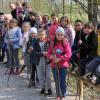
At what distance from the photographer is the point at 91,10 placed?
11.8 metres

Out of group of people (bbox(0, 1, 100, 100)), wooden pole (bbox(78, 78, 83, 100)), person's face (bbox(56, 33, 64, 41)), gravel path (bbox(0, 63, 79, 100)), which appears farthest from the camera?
gravel path (bbox(0, 63, 79, 100))

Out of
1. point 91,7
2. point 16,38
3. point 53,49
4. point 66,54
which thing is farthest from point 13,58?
point 66,54

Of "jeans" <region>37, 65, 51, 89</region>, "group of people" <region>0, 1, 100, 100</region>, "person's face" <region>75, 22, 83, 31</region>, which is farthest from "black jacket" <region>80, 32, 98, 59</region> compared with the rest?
"jeans" <region>37, 65, 51, 89</region>

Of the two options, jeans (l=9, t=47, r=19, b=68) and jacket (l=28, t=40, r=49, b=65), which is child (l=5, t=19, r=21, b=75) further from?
jacket (l=28, t=40, r=49, b=65)

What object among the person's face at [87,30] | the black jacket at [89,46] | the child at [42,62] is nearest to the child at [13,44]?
the child at [42,62]

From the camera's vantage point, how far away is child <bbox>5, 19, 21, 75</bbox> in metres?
11.7

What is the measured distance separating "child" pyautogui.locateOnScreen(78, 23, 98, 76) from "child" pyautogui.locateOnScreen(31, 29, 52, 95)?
74 cm

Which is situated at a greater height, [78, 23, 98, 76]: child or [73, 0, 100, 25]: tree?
[73, 0, 100, 25]: tree

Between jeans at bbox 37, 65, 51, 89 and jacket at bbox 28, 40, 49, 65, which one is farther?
jacket at bbox 28, 40, 49, 65

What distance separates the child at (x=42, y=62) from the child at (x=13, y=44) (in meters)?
2.38

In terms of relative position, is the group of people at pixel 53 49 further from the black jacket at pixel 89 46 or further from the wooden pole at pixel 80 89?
the wooden pole at pixel 80 89

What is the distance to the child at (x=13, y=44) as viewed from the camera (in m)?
11.7

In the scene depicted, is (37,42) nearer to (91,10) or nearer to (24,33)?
(24,33)

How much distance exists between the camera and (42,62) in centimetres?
915
